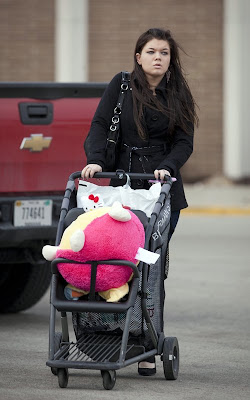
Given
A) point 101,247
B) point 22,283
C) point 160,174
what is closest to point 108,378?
point 101,247

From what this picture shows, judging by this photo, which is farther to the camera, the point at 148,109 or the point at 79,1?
the point at 79,1

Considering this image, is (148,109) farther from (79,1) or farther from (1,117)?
(79,1)

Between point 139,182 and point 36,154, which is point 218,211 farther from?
point 139,182

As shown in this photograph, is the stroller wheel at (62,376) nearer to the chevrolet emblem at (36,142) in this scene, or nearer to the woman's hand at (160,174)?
the woman's hand at (160,174)

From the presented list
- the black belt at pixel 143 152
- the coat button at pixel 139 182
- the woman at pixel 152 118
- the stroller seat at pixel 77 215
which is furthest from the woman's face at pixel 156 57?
the stroller seat at pixel 77 215

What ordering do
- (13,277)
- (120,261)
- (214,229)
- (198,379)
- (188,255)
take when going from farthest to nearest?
(214,229)
(188,255)
(13,277)
(198,379)
(120,261)

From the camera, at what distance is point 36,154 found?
7871mm

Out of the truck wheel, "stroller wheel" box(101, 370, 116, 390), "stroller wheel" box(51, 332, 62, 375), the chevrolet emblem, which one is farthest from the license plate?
"stroller wheel" box(101, 370, 116, 390)

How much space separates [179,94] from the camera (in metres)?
6.42

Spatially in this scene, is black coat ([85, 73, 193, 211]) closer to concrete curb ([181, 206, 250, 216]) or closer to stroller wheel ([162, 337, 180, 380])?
stroller wheel ([162, 337, 180, 380])

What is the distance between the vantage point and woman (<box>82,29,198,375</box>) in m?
6.35

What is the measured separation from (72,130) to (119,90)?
62.2 inches

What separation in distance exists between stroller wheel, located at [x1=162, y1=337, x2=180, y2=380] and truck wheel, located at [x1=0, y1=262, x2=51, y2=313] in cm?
262

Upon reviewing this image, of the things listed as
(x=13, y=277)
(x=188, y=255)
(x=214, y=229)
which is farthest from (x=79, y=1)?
(x=13, y=277)
